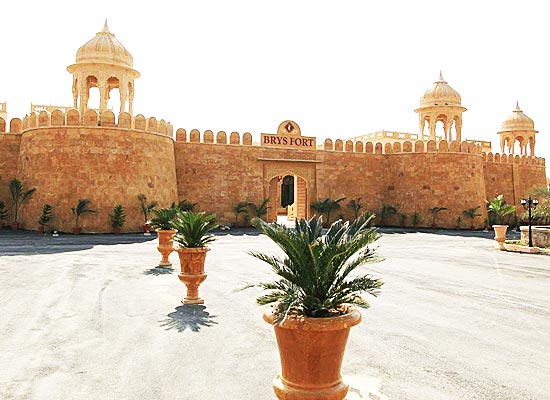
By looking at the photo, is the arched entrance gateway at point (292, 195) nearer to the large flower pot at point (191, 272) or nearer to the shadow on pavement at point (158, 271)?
the shadow on pavement at point (158, 271)

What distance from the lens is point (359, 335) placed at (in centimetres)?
546

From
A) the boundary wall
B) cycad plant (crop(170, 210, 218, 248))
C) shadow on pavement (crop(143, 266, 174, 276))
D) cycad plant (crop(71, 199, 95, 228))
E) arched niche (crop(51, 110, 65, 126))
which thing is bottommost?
shadow on pavement (crop(143, 266, 174, 276))

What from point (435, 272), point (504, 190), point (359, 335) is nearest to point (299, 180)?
point (504, 190)

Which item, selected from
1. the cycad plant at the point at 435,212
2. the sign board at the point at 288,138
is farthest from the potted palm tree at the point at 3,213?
the cycad plant at the point at 435,212

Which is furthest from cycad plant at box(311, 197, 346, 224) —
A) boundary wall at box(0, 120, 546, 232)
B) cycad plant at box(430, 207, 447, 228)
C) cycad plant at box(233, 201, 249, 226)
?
cycad plant at box(430, 207, 447, 228)

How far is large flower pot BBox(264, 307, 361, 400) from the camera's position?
289 centimetres

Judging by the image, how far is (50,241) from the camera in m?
14.8

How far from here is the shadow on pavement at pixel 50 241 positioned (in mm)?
12455

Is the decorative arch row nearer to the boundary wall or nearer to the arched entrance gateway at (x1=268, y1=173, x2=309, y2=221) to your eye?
the boundary wall

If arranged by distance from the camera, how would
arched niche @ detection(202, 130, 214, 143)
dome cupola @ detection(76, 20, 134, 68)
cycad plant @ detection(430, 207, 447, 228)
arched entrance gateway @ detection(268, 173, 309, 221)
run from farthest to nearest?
arched entrance gateway @ detection(268, 173, 309, 221) < cycad plant @ detection(430, 207, 447, 228) < arched niche @ detection(202, 130, 214, 143) < dome cupola @ detection(76, 20, 134, 68)

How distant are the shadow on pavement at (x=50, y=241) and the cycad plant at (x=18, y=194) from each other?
85 cm

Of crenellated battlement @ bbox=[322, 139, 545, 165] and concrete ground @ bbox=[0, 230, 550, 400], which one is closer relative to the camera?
concrete ground @ bbox=[0, 230, 550, 400]

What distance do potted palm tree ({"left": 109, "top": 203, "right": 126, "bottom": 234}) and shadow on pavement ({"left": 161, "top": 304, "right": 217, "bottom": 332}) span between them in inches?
479

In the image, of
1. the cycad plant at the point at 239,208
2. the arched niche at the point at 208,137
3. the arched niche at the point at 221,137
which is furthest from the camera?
the arched niche at the point at 221,137
